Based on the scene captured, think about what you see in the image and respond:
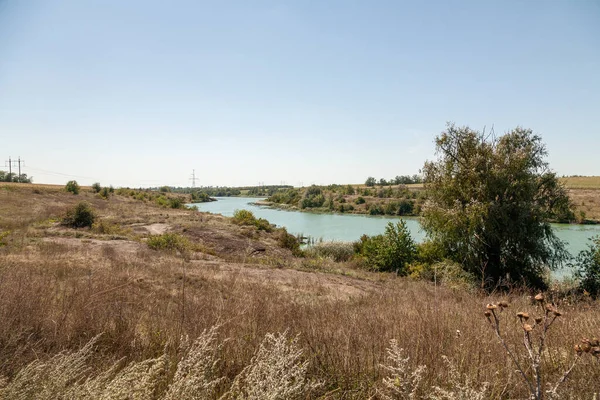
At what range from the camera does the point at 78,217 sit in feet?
85.0

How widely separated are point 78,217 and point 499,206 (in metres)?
29.1

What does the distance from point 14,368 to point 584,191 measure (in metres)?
78.1

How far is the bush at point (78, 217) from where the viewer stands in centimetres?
2580

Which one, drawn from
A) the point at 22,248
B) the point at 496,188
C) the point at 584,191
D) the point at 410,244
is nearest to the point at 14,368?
the point at 22,248

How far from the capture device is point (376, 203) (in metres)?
81.5

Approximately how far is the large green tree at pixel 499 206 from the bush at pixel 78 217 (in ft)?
83.6

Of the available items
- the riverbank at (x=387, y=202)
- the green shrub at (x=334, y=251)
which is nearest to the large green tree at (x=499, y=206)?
the green shrub at (x=334, y=251)

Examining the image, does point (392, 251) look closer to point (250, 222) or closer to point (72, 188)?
point (250, 222)

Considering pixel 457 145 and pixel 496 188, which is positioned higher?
pixel 457 145

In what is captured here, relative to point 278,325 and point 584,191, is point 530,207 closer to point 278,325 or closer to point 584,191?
point 278,325

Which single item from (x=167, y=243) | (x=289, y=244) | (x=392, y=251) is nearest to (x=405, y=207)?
(x=289, y=244)

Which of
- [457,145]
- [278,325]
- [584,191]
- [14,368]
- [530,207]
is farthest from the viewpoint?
[584,191]

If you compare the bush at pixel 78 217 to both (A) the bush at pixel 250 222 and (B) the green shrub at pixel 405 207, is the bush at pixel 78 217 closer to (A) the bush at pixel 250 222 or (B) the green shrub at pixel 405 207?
(A) the bush at pixel 250 222

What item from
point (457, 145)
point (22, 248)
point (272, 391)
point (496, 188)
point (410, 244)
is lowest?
point (410, 244)
